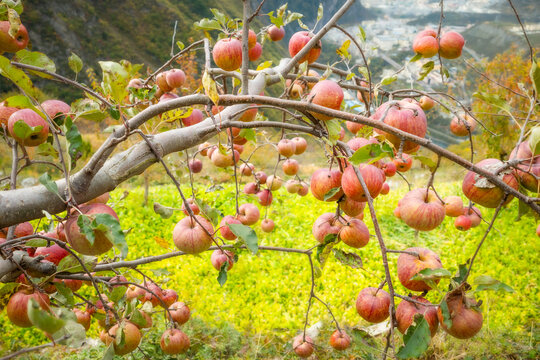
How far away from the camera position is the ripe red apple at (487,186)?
26.5 inches

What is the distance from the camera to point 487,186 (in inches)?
26.2

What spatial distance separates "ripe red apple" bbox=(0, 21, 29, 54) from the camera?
889 millimetres

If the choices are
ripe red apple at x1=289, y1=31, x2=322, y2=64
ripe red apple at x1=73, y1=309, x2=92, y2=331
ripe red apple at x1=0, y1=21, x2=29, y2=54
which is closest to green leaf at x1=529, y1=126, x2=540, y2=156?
ripe red apple at x1=289, y1=31, x2=322, y2=64

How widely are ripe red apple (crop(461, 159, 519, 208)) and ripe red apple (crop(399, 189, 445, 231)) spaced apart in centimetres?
12

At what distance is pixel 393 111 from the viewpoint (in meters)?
0.76

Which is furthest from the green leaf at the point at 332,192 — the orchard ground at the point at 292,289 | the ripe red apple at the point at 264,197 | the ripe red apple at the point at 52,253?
the orchard ground at the point at 292,289

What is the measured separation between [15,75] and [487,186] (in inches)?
40.5

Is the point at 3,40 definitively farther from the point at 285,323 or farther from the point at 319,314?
the point at 319,314

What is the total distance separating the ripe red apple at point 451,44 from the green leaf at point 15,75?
4.43ft

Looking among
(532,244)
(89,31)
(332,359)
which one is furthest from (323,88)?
(89,31)

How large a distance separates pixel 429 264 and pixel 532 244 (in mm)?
5805

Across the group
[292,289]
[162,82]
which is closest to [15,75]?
[162,82]

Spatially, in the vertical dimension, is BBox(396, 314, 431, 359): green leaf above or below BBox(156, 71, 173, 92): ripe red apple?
below

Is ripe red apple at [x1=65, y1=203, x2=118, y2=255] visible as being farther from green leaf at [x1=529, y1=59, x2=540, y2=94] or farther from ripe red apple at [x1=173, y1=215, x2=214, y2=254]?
green leaf at [x1=529, y1=59, x2=540, y2=94]
